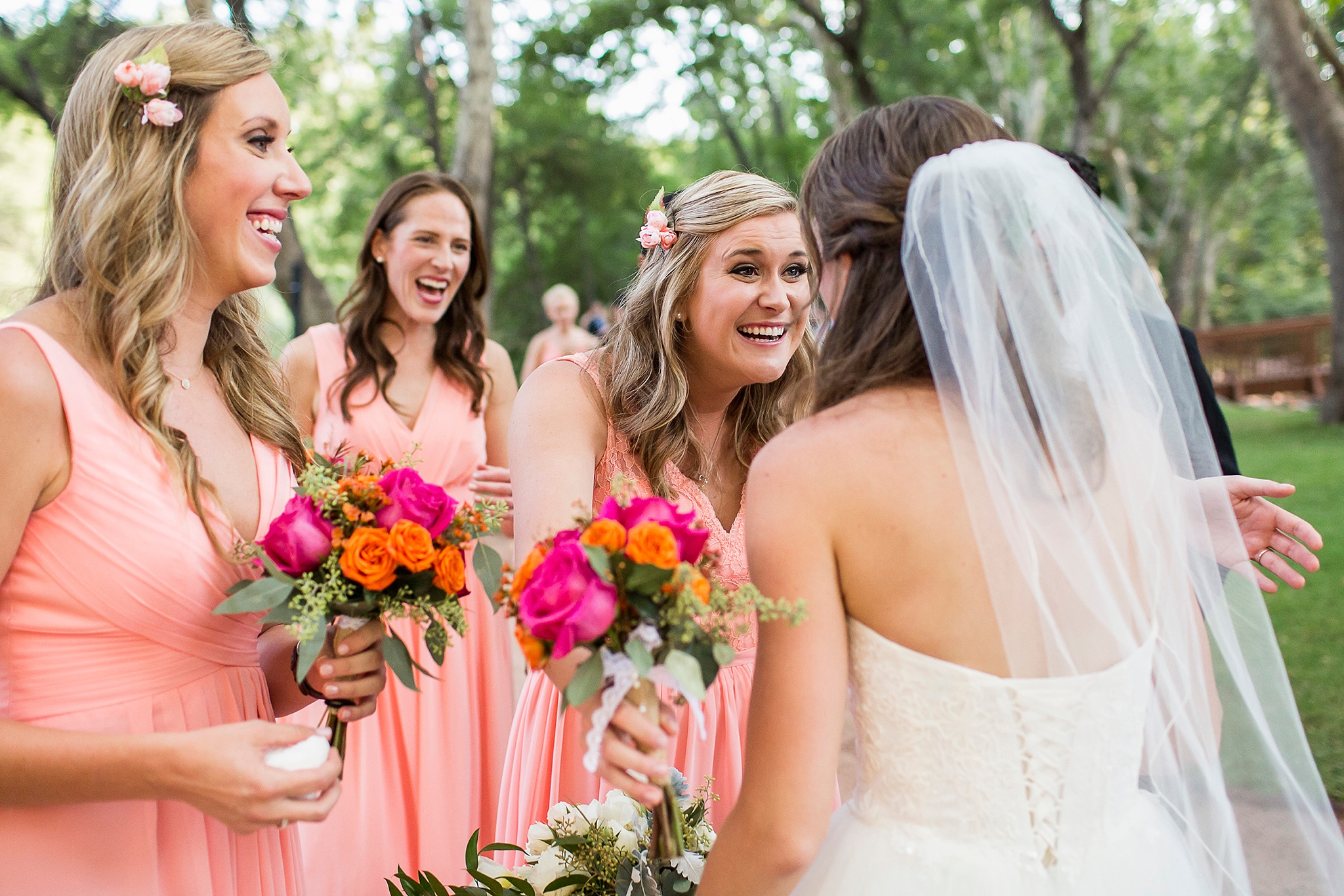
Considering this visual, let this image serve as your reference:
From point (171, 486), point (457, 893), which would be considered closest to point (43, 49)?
point (171, 486)

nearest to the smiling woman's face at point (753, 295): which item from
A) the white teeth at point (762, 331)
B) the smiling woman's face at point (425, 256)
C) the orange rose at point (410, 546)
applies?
the white teeth at point (762, 331)

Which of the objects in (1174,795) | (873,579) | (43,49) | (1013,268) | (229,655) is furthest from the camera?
(43,49)

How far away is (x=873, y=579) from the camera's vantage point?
5.76 feet

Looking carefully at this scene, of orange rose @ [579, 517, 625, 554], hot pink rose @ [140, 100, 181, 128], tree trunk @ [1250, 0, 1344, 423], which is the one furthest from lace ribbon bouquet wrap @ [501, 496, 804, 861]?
tree trunk @ [1250, 0, 1344, 423]

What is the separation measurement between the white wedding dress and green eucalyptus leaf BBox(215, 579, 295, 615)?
1013 mm

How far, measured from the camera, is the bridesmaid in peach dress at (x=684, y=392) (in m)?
2.91

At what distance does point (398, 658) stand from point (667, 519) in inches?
26.0

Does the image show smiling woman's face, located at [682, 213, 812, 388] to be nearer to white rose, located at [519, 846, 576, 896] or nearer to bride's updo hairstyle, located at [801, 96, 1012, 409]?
bride's updo hairstyle, located at [801, 96, 1012, 409]

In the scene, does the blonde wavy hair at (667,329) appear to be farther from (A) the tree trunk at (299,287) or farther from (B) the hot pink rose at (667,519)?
(A) the tree trunk at (299,287)

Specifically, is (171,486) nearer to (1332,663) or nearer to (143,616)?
(143,616)

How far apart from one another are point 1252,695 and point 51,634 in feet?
7.80

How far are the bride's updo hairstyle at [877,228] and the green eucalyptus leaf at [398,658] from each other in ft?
2.96

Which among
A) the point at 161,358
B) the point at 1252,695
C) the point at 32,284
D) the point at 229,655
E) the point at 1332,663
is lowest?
the point at 1332,663

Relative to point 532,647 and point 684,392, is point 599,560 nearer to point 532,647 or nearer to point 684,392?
point 532,647
